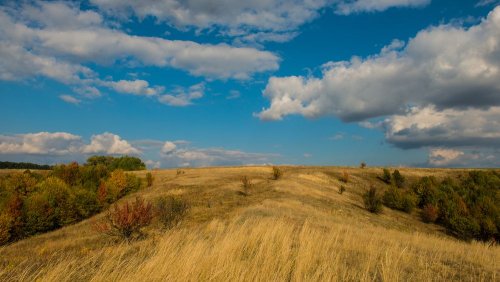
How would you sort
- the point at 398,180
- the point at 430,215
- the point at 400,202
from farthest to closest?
the point at 398,180 → the point at 400,202 → the point at 430,215

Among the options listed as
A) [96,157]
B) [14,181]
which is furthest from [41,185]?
[96,157]

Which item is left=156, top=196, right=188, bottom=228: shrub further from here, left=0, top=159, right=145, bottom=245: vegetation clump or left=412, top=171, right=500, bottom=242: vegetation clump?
left=412, top=171, right=500, bottom=242: vegetation clump

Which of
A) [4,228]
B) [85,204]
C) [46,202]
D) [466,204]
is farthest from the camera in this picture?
[85,204]

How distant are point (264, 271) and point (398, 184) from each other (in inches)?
2121

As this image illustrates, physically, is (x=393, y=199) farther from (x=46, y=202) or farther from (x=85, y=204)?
(x=46, y=202)

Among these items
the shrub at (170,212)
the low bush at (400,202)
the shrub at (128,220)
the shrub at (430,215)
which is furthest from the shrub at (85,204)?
the shrub at (430,215)

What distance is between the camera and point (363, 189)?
48156 millimetres

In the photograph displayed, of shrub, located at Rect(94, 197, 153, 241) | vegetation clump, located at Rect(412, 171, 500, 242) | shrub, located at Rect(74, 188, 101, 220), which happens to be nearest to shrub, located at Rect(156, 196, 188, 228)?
shrub, located at Rect(94, 197, 153, 241)

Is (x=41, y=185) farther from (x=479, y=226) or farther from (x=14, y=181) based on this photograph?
(x=479, y=226)

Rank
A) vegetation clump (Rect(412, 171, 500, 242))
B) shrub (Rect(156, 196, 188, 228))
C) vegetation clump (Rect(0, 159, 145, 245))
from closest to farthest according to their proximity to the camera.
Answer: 1. shrub (Rect(156, 196, 188, 228))
2. vegetation clump (Rect(412, 171, 500, 242))
3. vegetation clump (Rect(0, 159, 145, 245))

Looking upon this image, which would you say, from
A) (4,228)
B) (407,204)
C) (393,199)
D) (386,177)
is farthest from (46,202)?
(386,177)

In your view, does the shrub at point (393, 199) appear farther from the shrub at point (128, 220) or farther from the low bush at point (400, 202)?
the shrub at point (128, 220)

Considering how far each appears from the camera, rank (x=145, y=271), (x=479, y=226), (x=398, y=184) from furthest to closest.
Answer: (x=398, y=184) < (x=479, y=226) < (x=145, y=271)

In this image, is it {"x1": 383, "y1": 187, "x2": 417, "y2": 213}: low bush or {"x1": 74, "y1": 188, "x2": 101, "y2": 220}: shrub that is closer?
{"x1": 383, "y1": 187, "x2": 417, "y2": 213}: low bush
